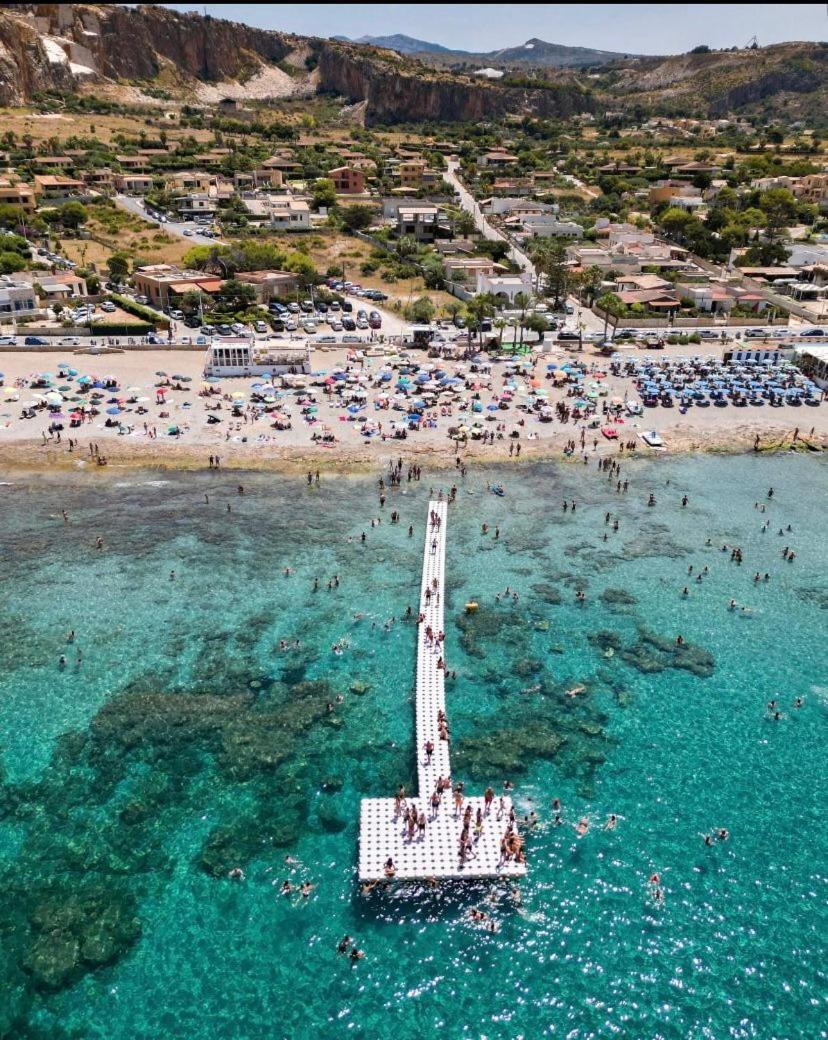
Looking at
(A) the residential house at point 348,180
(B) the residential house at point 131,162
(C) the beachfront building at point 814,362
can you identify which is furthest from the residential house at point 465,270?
(B) the residential house at point 131,162

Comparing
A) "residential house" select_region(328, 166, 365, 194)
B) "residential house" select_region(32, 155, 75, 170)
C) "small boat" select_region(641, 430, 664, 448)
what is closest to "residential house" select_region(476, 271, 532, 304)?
"small boat" select_region(641, 430, 664, 448)

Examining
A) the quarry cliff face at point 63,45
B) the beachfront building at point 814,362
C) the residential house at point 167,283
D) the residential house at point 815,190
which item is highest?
the quarry cliff face at point 63,45

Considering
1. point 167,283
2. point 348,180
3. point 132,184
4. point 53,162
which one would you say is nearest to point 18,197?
point 132,184

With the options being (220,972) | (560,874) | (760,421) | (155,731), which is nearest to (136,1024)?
(220,972)

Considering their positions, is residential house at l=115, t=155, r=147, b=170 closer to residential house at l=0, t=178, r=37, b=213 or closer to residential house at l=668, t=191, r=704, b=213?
residential house at l=0, t=178, r=37, b=213

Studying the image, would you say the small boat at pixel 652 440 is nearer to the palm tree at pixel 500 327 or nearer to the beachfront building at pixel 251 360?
the palm tree at pixel 500 327

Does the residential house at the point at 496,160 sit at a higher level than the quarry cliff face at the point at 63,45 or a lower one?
lower

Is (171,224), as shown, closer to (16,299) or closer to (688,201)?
(16,299)

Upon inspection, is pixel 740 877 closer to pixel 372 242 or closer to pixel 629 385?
pixel 629 385
